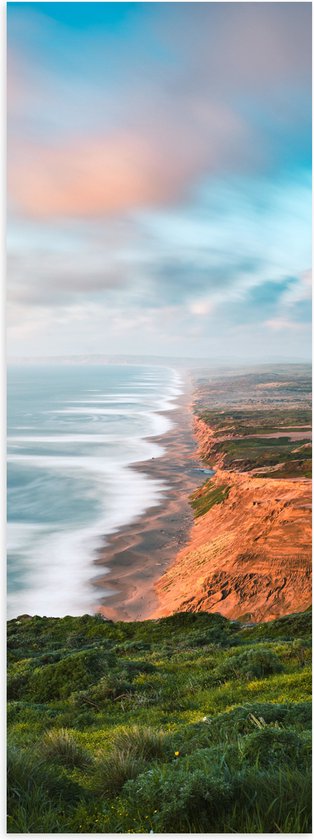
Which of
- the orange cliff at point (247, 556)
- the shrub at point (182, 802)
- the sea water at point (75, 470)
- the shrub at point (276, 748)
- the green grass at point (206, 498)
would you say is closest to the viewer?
the shrub at point (182, 802)

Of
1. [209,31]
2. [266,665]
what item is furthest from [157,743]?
[209,31]

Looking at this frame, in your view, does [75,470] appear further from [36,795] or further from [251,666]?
[36,795]

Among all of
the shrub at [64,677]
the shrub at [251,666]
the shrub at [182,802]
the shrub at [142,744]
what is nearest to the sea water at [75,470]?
the shrub at [64,677]

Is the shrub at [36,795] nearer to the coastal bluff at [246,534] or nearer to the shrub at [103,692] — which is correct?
the shrub at [103,692]

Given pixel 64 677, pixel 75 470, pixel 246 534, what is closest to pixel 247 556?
pixel 246 534

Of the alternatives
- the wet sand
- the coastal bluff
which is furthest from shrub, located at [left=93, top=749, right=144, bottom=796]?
the wet sand

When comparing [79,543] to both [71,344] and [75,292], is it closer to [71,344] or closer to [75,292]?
[71,344]
